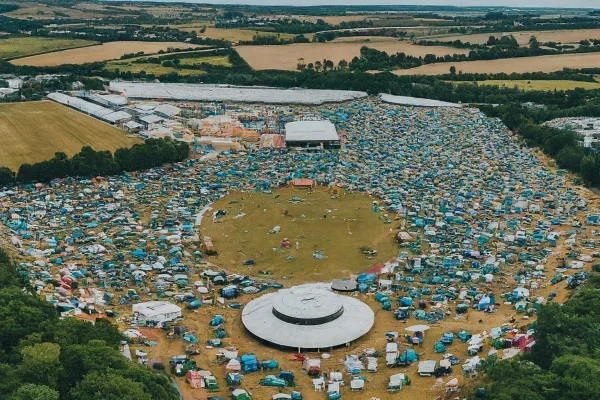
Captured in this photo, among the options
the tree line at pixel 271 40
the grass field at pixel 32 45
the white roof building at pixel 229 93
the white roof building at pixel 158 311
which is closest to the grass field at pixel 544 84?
the white roof building at pixel 229 93

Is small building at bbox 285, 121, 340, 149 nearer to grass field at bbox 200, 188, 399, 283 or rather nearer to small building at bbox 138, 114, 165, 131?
grass field at bbox 200, 188, 399, 283

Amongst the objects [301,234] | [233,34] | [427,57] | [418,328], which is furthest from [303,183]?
[233,34]

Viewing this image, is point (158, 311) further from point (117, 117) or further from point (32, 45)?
point (32, 45)

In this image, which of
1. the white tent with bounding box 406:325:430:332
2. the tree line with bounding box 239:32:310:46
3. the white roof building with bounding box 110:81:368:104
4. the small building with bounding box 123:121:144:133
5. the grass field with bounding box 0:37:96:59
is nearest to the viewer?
the white tent with bounding box 406:325:430:332

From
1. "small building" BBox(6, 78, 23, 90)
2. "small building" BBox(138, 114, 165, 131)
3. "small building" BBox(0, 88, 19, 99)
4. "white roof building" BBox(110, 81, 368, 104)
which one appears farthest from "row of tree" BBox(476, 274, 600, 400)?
"small building" BBox(6, 78, 23, 90)

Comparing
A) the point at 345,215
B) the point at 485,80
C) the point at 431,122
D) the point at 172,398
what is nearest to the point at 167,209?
the point at 345,215

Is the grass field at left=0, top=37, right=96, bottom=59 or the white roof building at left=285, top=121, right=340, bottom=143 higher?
the grass field at left=0, top=37, right=96, bottom=59
